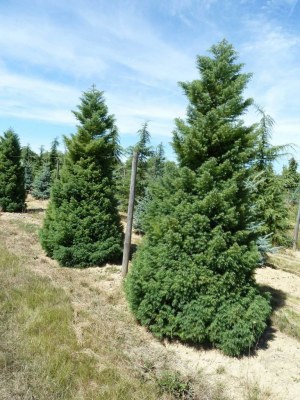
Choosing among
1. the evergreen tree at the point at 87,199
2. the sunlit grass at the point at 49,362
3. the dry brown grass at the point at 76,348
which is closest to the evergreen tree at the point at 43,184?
the evergreen tree at the point at 87,199

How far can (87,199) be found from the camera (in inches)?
476

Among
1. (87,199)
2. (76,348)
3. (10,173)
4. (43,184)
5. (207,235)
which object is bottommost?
(76,348)

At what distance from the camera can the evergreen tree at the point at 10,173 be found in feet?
75.3

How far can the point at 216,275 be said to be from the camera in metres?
6.78

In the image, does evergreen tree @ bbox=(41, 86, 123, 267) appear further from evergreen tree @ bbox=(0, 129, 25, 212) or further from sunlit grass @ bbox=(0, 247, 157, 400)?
evergreen tree @ bbox=(0, 129, 25, 212)

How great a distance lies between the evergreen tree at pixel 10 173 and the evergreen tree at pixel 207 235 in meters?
17.9

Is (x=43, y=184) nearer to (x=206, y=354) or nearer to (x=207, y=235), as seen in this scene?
(x=207, y=235)

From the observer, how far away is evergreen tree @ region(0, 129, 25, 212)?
903 inches

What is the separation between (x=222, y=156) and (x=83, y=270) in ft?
22.6

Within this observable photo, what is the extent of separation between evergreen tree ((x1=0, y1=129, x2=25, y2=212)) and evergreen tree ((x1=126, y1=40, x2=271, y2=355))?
17.9m

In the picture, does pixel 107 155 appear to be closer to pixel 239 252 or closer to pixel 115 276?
pixel 115 276

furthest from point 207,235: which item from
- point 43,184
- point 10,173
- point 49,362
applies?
point 43,184

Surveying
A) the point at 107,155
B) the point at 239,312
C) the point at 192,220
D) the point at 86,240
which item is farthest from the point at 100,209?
the point at 239,312

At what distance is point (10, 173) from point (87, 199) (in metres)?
13.3
